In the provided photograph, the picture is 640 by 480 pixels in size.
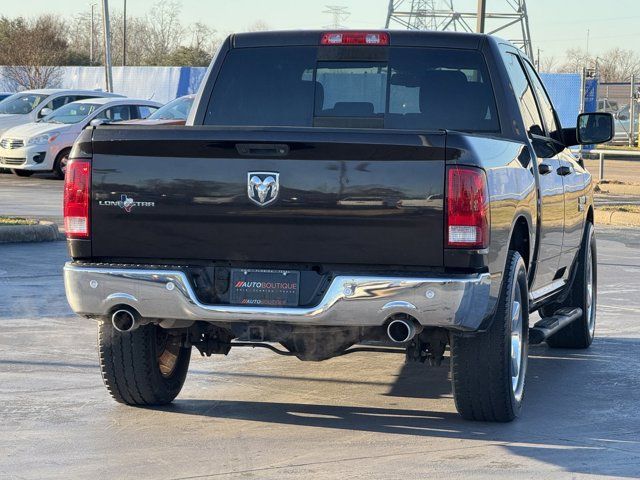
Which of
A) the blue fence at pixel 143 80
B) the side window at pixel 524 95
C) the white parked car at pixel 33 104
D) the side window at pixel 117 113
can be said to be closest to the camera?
the side window at pixel 524 95

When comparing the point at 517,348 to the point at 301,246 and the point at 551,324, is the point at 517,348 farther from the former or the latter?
the point at 301,246

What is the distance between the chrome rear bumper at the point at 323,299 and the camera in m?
5.98

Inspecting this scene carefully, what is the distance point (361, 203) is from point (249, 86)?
2.10 m

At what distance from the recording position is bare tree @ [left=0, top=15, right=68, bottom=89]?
2184 inches

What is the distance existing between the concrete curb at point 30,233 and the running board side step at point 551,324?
8199 mm

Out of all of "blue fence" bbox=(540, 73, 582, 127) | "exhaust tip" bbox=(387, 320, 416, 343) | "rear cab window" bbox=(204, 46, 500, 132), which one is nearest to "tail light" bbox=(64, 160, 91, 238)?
"exhaust tip" bbox=(387, 320, 416, 343)

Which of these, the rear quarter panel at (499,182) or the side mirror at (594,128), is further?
the side mirror at (594,128)

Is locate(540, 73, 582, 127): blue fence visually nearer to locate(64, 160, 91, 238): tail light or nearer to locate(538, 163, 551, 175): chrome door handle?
locate(538, 163, 551, 175): chrome door handle

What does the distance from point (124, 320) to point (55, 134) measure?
792 inches

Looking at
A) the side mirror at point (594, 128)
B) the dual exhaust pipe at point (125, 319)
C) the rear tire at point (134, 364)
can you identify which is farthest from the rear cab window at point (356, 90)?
the dual exhaust pipe at point (125, 319)

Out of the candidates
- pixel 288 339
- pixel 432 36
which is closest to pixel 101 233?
pixel 288 339

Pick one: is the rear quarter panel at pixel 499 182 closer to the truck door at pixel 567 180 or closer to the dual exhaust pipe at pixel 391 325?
the dual exhaust pipe at pixel 391 325

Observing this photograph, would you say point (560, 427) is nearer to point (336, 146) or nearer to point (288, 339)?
point (288, 339)

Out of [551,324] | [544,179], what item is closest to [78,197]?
[544,179]
